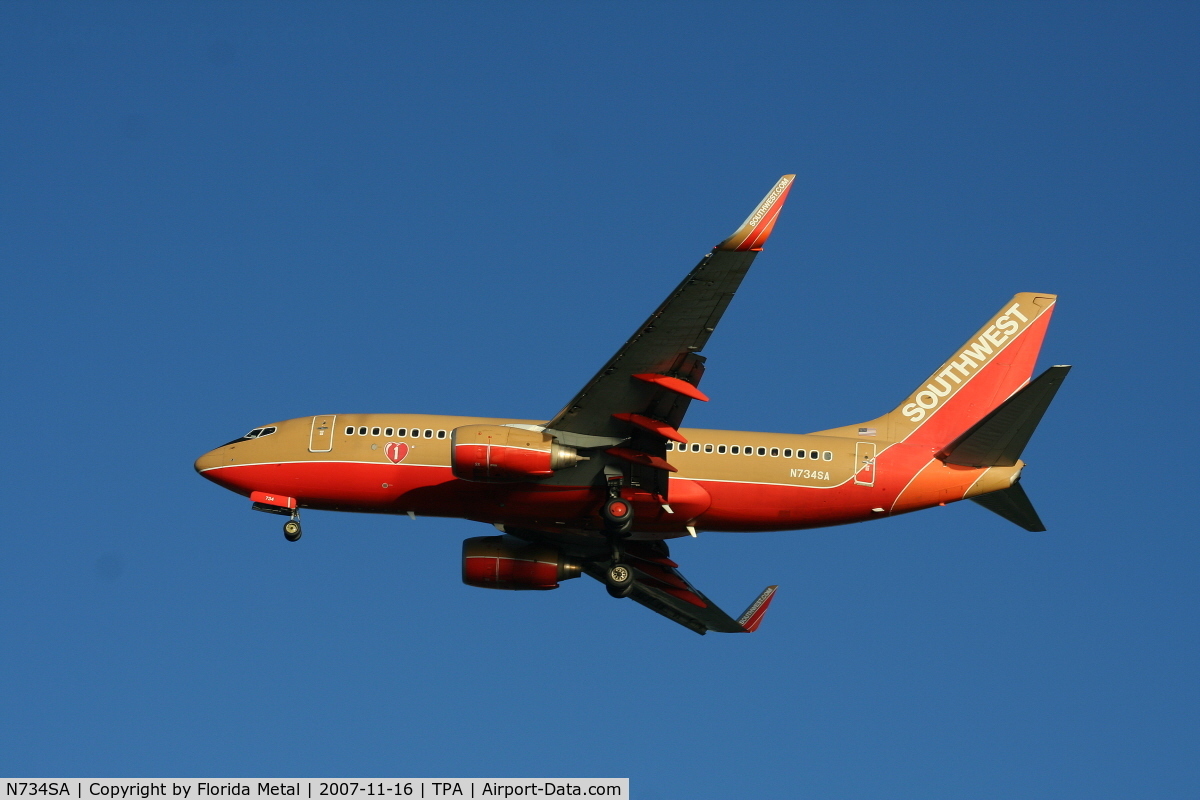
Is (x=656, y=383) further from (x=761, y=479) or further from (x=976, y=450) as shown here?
(x=976, y=450)

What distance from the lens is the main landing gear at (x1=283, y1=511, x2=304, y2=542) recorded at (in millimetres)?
48906

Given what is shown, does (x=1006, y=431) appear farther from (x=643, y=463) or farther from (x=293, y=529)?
(x=293, y=529)

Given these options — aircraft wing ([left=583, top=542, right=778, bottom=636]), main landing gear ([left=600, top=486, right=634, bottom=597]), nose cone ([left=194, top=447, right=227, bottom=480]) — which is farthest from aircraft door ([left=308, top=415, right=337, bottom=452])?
aircraft wing ([left=583, top=542, right=778, bottom=636])

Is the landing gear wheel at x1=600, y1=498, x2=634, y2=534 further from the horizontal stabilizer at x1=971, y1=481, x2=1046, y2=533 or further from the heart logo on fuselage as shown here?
the horizontal stabilizer at x1=971, y1=481, x2=1046, y2=533

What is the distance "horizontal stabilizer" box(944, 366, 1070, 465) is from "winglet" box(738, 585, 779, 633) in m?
11.0

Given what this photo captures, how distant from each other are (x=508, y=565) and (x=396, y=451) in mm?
5994

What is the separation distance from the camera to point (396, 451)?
47719 millimetres

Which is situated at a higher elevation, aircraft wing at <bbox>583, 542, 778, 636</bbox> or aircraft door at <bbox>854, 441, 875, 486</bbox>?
aircraft door at <bbox>854, 441, 875, 486</bbox>

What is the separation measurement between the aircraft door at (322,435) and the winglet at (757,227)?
57.3 feet

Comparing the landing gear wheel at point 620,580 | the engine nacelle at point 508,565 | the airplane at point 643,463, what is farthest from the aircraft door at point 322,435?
the landing gear wheel at point 620,580

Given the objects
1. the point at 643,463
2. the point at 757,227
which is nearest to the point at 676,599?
the point at 643,463

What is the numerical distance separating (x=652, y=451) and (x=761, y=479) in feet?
13.2

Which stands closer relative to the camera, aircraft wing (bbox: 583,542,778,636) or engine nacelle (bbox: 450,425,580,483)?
engine nacelle (bbox: 450,425,580,483)

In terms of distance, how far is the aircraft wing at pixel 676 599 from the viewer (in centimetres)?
5356
